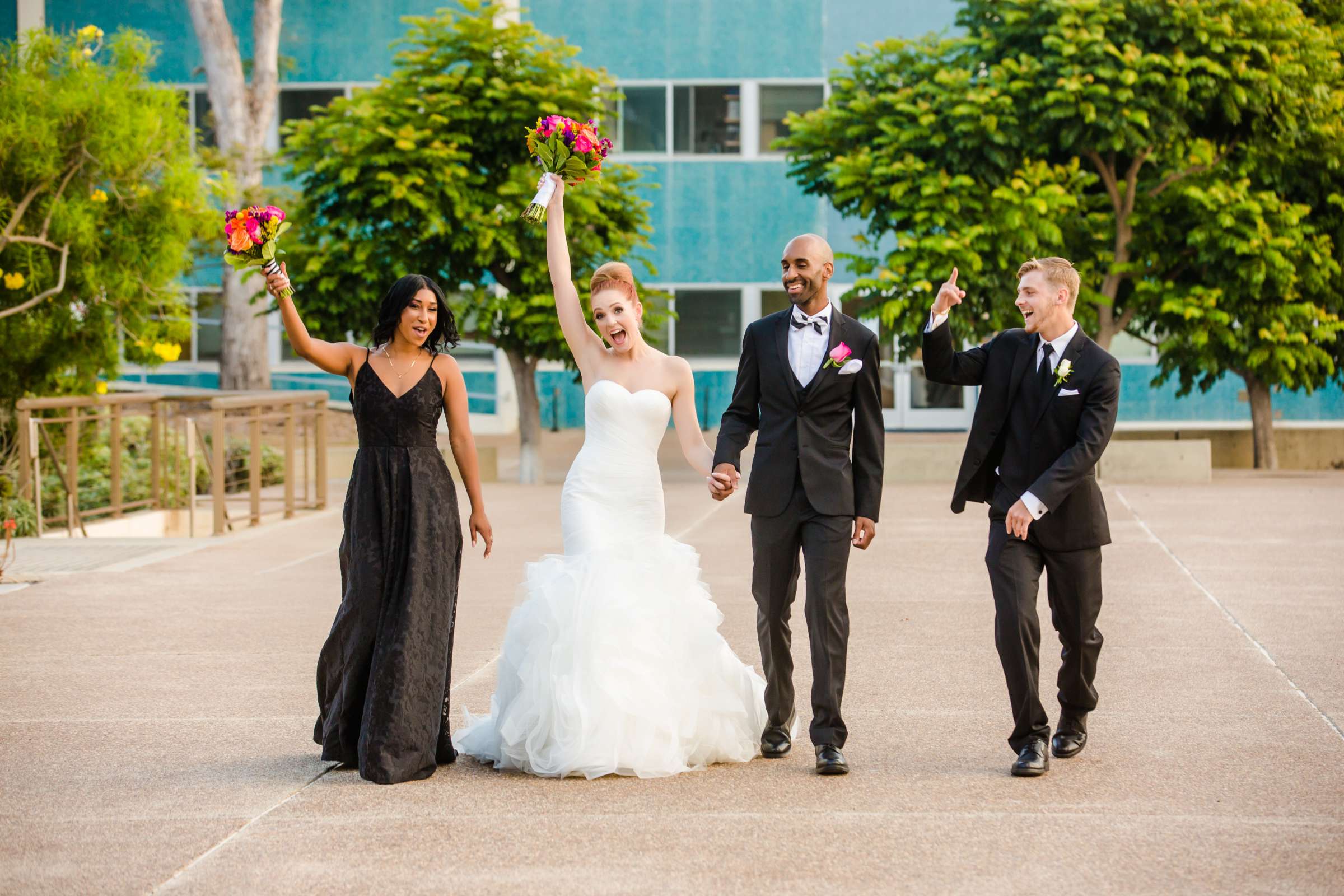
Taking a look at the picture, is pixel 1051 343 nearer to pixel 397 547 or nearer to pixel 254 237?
pixel 397 547

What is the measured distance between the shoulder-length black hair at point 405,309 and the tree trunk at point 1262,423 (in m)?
19.2

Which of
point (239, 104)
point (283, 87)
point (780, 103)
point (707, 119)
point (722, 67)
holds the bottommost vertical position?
point (239, 104)

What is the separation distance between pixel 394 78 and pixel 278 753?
15.4 meters

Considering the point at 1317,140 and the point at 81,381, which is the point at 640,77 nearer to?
the point at 1317,140

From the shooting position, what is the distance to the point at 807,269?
6047mm

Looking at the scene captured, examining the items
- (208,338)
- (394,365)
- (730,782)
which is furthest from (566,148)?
(208,338)

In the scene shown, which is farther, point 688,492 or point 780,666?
point 688,492

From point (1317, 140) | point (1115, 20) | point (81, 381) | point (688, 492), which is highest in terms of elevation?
point (1115, 20)

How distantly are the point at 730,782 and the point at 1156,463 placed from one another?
16.6 m

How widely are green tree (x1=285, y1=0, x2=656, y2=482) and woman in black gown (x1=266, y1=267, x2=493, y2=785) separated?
13310 mm

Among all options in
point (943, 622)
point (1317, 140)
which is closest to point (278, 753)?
point (943, 622)

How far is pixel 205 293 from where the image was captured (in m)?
29.9

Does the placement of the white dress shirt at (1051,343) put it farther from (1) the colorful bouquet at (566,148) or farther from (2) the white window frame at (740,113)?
(2) the white window frame at (740,113)

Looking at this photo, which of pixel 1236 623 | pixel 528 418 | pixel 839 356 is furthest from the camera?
pixel 528 418
